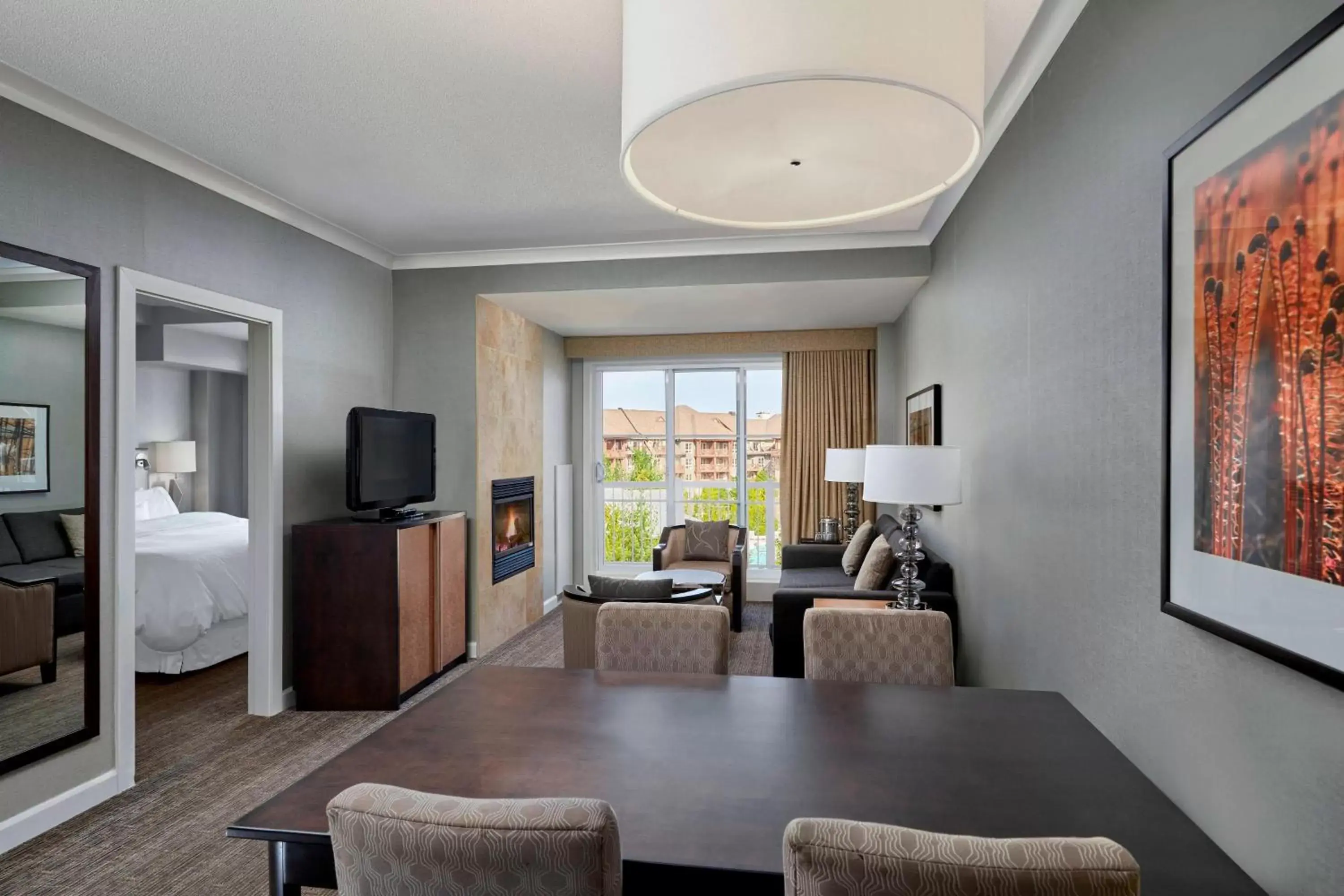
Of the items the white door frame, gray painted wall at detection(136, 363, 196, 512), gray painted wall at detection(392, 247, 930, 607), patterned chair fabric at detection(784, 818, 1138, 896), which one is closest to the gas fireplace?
gray painted wall at detection(392, 247, 930, 607)

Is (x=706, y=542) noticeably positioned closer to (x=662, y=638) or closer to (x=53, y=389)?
(x=662, y=638)

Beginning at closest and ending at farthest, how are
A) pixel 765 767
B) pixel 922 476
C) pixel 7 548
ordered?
1. pixel 765 767
2. pixel 7 548
3. pixel 922 476

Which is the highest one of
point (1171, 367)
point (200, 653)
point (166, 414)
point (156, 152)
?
point (156, 152)

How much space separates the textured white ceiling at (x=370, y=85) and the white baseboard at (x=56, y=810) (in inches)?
101

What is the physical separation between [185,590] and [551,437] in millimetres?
2927

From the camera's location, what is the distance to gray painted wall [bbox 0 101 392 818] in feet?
8.45

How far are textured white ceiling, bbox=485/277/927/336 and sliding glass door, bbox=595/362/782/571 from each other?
70 centimetres

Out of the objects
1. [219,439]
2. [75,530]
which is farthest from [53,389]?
[219,439]

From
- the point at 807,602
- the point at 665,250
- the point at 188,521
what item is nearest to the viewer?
the point at 807,602

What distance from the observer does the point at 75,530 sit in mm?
2713

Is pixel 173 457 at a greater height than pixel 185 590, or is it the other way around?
pixel 173 457

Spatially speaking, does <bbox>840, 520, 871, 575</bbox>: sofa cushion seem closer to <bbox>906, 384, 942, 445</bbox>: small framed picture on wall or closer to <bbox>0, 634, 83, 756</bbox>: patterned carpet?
<bbox>906, 384, 942, 445</bbox>: small framed picture on wall

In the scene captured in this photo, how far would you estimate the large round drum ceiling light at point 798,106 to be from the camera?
104 cm

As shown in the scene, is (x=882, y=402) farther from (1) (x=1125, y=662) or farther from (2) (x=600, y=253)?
(1) (x=1125, y=662)
